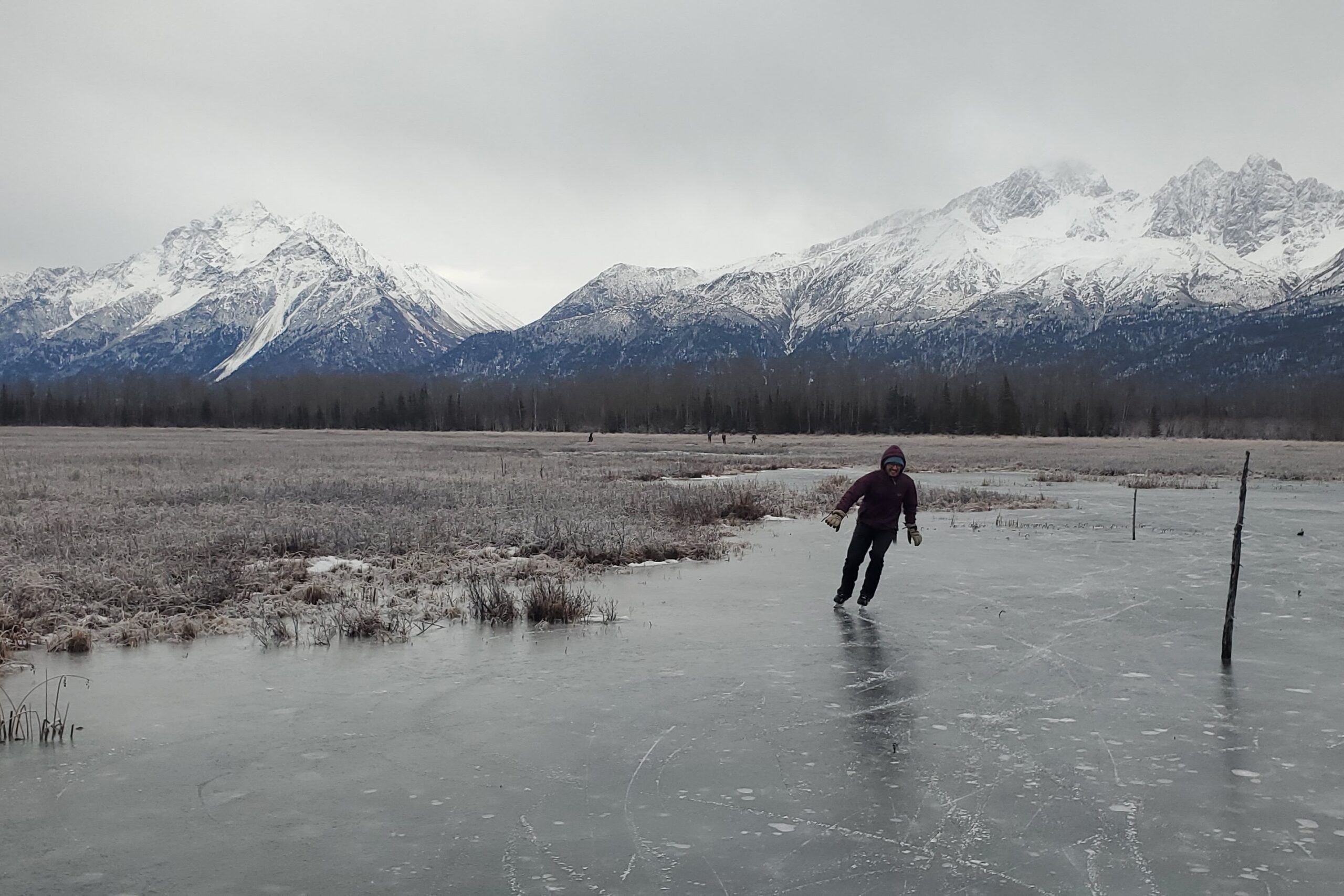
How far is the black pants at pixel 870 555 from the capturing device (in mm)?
12992

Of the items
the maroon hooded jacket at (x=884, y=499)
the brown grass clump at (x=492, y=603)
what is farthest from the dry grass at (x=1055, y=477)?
the brown grass clump at (x=492, y=603)

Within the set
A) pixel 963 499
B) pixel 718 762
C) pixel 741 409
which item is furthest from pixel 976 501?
pixel 741 409

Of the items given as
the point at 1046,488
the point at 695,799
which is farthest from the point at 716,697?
the point at 1046,488

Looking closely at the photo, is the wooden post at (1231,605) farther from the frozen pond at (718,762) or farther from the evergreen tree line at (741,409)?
the evergreen tree line at (741,409)

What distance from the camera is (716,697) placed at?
8727 mm

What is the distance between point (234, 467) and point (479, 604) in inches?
1181

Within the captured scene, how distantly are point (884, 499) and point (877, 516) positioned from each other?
0.86ft

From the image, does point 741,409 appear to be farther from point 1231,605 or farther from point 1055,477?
point 1231,605

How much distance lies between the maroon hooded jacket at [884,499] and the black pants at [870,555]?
10 centimetres

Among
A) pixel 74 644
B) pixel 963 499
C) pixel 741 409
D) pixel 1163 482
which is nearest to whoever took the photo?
pixel 74 644

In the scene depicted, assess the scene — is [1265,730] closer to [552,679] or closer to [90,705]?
[552,679]

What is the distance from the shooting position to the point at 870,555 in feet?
43.2

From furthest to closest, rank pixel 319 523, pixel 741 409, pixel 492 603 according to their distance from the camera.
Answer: pixel 741 409
pixel 319 523
pixel 492 603

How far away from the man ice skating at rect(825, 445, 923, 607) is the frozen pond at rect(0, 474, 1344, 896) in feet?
2.03
